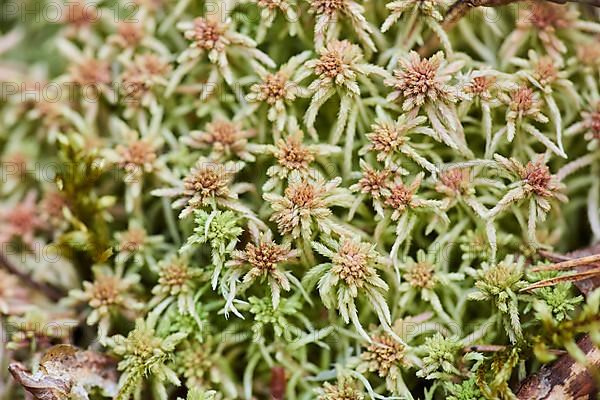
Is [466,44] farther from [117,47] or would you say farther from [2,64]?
[2,64]

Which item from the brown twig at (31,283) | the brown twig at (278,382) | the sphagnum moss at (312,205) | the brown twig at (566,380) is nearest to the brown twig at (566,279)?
the sphagnum moss at (312,205)

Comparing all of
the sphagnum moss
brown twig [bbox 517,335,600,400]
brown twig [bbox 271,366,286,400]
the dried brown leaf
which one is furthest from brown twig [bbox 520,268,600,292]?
the dried brown leaf

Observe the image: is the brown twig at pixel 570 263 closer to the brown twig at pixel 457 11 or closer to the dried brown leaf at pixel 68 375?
the brown twig at pixel 457 11

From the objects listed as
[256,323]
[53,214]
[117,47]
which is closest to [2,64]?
[117,47]

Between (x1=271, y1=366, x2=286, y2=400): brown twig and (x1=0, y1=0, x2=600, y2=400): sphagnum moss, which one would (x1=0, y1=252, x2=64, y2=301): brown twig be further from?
(x1=271, y1=366, x2=286, y2=400): brown twig

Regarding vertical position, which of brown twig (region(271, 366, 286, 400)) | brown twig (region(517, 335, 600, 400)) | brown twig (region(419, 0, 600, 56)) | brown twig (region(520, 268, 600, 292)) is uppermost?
brown twig (region(419, 0, 600, 56))

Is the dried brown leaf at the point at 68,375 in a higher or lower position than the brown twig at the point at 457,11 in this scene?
lower

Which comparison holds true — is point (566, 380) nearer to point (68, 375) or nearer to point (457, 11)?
point (457, 11)

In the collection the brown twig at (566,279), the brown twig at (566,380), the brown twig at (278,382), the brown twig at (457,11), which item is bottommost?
Result: the brown twig at (278,382)
